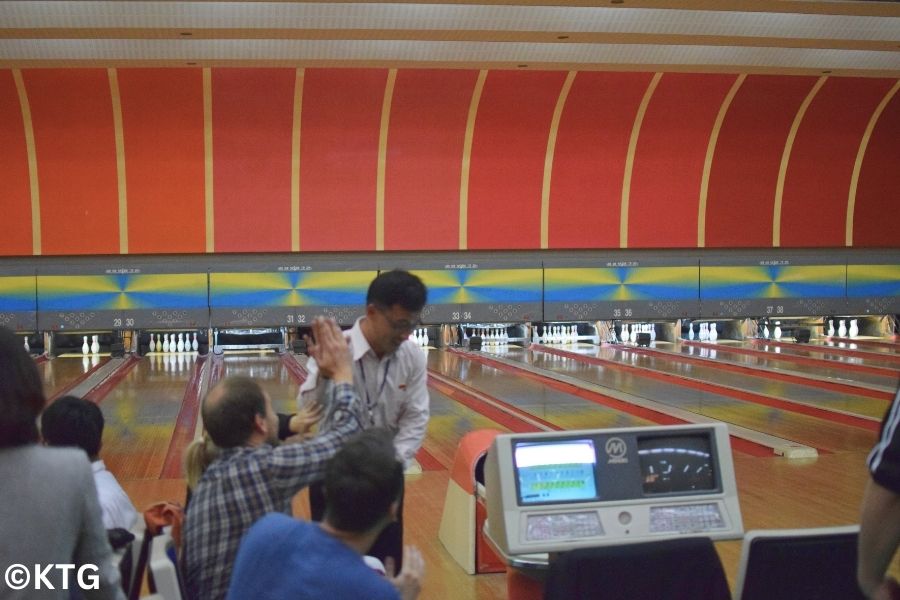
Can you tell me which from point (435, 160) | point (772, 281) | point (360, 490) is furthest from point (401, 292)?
point (772, 281)

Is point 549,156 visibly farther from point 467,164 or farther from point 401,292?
point 401,292

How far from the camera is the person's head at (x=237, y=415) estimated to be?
2.29m

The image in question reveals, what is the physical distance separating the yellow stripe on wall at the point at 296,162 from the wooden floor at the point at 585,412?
1.38 m

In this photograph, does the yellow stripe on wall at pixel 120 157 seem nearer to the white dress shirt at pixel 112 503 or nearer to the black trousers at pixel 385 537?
the white dress shirt at pixel 112 503

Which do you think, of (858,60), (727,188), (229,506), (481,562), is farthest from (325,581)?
(727,188)

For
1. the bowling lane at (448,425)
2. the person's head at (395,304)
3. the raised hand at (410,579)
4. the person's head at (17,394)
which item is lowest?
the bowling lane at (448,425)

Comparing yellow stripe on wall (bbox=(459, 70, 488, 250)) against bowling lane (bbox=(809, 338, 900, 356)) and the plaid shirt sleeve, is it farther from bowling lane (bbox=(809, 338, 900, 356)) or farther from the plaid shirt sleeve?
the plaid shirt sleeve

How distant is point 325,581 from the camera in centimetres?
176

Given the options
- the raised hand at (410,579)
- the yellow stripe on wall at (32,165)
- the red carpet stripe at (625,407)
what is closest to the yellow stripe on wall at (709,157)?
the red carpet stripe at (625,407)

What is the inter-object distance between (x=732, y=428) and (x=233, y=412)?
484 centimetres

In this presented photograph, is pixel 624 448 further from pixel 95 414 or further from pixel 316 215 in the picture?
pixel 316 215

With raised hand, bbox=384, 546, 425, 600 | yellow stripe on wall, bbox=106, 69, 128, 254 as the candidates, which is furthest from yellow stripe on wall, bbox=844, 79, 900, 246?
raised hand, bbox=384, 546, 425, 600

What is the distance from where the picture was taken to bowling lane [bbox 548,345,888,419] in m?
7.35

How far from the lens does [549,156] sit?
11.4 metres
